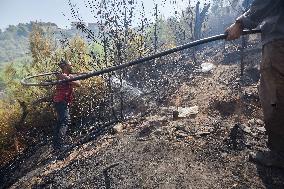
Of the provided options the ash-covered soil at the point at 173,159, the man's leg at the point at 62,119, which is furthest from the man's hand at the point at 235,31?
the man's leg at the point at 62,119

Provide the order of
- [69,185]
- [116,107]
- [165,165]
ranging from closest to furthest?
[165,165] < [69,185] < [116,107]

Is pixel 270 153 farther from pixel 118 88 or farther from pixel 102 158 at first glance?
pixel 118 88

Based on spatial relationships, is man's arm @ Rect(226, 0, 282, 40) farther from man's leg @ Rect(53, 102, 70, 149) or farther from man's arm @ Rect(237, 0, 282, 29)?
man's leg @ Rect(53, 102, 70, 149)

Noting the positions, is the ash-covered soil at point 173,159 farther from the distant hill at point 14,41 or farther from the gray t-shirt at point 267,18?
the distant hill at point 14,41

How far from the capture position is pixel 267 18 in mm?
3297

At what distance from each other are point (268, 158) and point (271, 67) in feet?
3.21

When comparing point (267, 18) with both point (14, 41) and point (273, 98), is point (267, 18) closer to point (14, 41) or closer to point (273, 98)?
point (273, 98)

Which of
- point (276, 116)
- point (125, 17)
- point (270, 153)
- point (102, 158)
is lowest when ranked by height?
point (102, 158)

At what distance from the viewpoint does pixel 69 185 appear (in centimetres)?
421

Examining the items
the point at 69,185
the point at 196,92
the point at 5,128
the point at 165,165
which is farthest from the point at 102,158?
the point at 5,128

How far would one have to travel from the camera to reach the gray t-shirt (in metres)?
3.14

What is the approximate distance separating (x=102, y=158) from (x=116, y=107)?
397 cm

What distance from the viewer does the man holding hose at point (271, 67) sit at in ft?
10.4

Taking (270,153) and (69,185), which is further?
(69,185)
